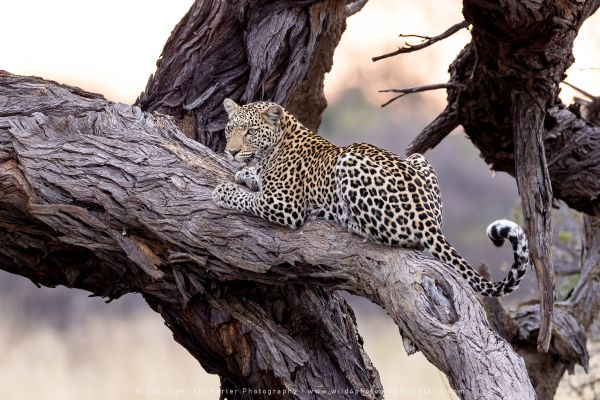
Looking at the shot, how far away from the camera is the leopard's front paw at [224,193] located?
673 cm

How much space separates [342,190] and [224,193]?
812 mm

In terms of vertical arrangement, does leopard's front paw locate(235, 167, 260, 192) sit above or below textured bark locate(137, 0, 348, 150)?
below

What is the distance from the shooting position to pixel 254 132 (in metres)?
7.29

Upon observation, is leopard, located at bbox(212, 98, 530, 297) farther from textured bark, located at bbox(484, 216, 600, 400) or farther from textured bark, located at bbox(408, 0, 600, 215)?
textured bark, located at bbox(484, 216, 600, 400)

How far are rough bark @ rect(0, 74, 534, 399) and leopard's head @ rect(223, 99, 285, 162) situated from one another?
0.66 feet

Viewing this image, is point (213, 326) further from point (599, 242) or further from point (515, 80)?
point (599, 242)

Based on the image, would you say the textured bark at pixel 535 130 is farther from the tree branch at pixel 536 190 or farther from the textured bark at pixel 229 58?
the textured bark at pixel 229 58

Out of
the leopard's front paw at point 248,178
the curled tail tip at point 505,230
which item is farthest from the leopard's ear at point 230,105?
the curled tail tip at point 505,230

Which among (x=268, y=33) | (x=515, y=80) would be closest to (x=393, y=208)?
(x=515, y=80)

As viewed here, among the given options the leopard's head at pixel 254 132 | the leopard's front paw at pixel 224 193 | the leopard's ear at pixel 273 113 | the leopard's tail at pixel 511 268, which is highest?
the leopard's tail at pixel 511 268

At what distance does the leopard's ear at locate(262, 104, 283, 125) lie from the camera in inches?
287

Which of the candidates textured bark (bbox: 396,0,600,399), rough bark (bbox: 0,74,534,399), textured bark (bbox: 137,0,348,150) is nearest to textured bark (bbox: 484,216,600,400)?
textured bark (bbox: 396,0,600,399)

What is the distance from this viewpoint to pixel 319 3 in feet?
28.1

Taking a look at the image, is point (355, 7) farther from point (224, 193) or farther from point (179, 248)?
point (179, 248)
